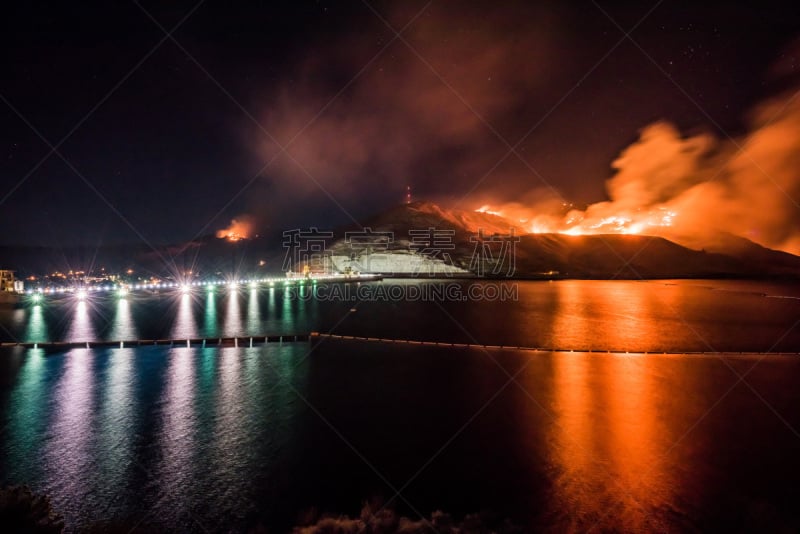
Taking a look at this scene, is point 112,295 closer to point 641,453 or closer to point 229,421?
point 229,421

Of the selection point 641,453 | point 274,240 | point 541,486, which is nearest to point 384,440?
point 541,486

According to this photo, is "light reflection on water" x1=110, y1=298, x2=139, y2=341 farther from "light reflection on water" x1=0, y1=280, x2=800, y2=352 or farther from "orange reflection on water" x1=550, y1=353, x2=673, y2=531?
"orange reflection on water" x1=550, y1=353, x2=673, y2=531

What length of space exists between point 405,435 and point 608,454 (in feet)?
12.3

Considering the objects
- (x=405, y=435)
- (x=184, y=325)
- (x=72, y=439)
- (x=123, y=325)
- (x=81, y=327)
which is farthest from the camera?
(x=184, y=325)

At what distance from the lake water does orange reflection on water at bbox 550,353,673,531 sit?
0.12 feet

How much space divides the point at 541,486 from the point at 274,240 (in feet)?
518

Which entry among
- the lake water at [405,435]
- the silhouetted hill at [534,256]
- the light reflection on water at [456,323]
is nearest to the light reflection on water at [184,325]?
the light reflection on water at [456,323]

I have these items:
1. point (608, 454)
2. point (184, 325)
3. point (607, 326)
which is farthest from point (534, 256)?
point (608, 454)

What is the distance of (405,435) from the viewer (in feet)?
26.6

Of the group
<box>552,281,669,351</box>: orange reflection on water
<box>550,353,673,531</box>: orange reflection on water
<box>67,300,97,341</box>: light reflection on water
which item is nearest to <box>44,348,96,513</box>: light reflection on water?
<box>550,353,673,531</box>: orange reflection on water

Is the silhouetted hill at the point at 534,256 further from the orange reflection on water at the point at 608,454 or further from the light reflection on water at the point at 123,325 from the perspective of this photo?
the orange reflection on water at the point at 608,454

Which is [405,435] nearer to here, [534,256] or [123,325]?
[123,325]

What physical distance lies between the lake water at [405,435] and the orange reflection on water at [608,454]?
0.04 metres

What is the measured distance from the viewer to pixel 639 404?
33.1 feet
